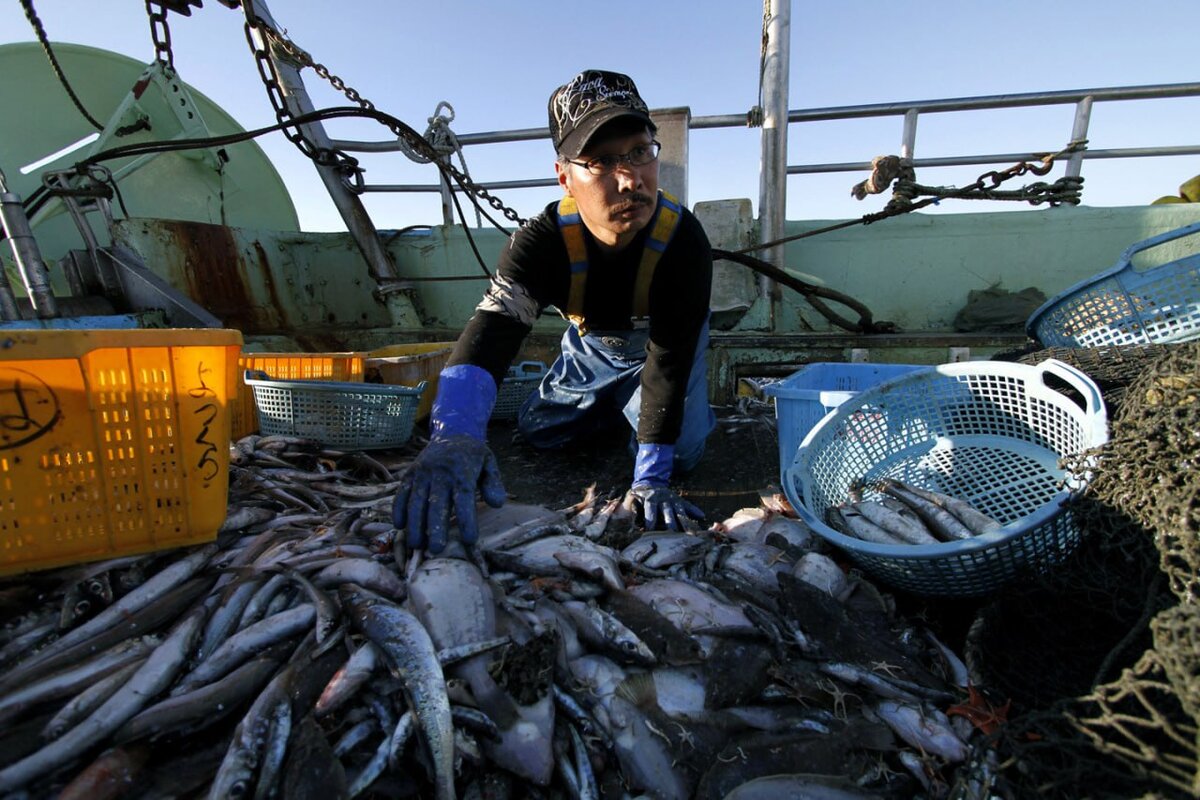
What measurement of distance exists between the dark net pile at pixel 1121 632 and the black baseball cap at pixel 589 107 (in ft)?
6.93

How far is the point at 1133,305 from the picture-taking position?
2904 mm

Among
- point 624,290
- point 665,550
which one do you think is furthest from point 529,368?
point 665,550

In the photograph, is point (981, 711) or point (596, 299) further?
point (596, 299)

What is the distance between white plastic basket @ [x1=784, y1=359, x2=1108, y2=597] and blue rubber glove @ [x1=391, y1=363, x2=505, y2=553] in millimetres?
1324

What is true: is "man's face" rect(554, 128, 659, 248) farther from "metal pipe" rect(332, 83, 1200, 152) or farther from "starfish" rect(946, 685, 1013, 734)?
"metal pipe" rect(332, 83, 1200, 152)

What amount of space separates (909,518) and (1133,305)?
1967 mm

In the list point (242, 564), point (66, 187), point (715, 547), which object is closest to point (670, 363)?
point (715, 547)

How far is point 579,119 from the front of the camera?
2543 millimetres

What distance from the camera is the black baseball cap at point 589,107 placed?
2451 mm

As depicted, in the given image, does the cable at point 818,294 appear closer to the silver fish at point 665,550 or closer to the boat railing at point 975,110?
the boat railing at point 975,110

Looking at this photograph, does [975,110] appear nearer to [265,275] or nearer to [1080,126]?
[1080,126]

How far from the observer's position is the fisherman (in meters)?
2.43

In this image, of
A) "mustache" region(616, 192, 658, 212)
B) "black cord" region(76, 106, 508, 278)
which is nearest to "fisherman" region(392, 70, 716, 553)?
"mustache" region(616, 192, 658, 212)

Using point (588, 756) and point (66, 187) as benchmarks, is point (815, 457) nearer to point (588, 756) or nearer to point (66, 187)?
point (588, 756)
